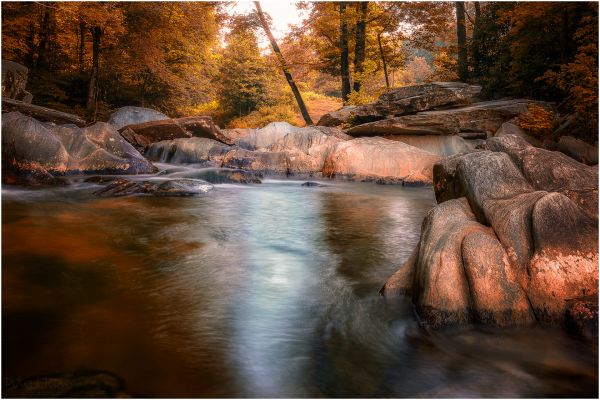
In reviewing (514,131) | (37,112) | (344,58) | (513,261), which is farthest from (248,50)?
(513,261)

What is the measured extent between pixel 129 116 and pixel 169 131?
13.3 ft

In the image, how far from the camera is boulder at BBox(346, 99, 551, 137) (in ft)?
47.1

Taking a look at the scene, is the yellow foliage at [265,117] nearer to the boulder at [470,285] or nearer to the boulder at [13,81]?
the boulder at [13,81]

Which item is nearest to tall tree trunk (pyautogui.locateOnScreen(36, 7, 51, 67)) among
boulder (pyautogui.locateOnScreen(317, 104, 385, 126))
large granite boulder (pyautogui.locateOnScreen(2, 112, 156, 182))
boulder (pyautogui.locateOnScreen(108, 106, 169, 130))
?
boulder (pyautogui.locateOnScreen(108, 106, 169, 130))

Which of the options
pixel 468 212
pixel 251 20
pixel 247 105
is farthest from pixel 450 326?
pixel 247 105

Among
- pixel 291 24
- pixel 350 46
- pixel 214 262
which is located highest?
pixel 291 24

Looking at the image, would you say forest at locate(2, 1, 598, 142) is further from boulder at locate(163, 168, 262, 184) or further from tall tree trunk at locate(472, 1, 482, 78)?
boulder at locate(163, 168, 262, 184)

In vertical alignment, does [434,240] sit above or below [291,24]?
below

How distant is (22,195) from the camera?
30.9 feet

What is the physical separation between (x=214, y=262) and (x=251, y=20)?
1987 centimetres

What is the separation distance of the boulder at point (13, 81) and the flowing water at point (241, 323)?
34.4 feet

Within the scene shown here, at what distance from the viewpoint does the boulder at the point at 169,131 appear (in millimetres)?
17072

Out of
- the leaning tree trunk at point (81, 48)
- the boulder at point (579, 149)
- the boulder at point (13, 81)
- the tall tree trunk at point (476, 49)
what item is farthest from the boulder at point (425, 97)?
the leaning tree trunk at point (81, 48)

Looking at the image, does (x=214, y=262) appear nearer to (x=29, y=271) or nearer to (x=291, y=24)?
(x=29, y=271)
